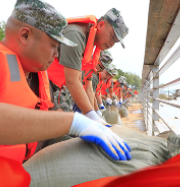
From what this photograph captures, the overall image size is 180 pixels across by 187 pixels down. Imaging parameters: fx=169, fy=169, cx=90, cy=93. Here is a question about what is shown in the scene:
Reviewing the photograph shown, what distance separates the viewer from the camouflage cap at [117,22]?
212 cm

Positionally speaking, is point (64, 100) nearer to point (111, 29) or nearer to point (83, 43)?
point (83, 43)

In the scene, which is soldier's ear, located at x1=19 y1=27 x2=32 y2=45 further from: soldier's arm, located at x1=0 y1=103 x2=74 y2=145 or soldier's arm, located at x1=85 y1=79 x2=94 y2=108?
soldier's arm, located at x1=85 y1=79 x2=94 y2=108

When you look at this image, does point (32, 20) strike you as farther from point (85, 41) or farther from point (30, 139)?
point (85, 41)

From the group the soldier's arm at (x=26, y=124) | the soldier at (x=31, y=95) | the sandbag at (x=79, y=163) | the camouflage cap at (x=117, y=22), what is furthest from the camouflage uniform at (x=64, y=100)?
the soldier's arm at (x=26, y=124)

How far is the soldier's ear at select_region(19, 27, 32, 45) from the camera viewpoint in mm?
1106

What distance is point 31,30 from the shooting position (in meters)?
1.13

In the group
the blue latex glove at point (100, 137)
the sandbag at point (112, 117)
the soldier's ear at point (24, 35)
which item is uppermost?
the soldier's ear at point (24, 35)

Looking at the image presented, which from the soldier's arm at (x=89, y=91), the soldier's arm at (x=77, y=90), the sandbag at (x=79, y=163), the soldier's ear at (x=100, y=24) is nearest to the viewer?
A: the sandbag at (x=79, y=163)

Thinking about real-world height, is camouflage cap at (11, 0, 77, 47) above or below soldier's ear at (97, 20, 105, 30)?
below

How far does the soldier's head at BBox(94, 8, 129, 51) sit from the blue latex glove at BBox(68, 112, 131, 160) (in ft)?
4.93

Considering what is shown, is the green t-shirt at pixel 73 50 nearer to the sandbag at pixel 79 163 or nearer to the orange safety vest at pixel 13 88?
the orange safety vest at pixel 13 88

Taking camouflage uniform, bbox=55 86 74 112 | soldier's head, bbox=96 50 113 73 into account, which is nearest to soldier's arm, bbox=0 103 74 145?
camouflage uniform, bbox=55 86 74 112

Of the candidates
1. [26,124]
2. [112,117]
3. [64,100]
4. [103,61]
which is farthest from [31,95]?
Answer: [112,117]

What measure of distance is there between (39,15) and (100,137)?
2.90 feet
